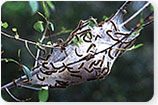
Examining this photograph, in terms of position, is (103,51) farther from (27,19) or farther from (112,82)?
(112,82)

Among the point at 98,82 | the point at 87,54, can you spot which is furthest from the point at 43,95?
the point at 98,82

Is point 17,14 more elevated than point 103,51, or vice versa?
point 17,14

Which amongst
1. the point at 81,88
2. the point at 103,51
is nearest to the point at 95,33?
the point at 103,51

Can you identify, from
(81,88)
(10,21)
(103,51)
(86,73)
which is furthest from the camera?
(81,88)

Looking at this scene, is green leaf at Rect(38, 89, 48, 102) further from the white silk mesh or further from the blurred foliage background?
the blurred foliage background

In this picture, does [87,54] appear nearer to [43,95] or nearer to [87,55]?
[87,55]

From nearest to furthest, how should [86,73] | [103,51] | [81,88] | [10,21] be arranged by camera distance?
[103,51], [86,73], [10,21], [81,88]
